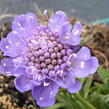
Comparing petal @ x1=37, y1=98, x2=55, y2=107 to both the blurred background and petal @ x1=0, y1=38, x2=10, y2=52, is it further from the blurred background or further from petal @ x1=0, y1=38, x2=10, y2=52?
the blurred background

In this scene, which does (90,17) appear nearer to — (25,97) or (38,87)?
(25,97)

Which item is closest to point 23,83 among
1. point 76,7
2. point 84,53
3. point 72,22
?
point 84,53

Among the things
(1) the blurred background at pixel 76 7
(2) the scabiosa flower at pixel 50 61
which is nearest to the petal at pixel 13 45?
(2) the scabiosa flower at pixel 50 61

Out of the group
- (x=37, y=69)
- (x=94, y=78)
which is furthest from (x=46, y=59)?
(x=94, y=78)

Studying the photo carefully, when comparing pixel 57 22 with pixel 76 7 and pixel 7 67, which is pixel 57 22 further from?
pixel 76 7

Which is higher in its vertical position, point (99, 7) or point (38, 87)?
point (99, 7)
